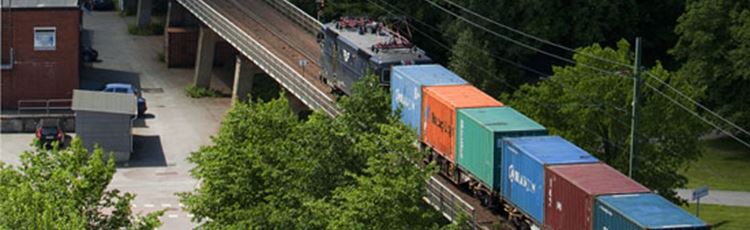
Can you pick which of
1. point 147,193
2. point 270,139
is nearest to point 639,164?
point 270,139

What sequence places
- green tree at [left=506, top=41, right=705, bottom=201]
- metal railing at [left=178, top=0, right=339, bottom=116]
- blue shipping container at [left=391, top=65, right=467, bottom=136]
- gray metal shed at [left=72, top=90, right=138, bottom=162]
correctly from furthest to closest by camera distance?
gray metal shed at [left=72, top=90, right=138, bottom=162] → metal railing at [left=178, top=0, right=339, bottom=116] → green tree at [left=506, top=41, right=705, bottom=201] → blue shipping container at [left=391, top=65, right=467, bottom=136]

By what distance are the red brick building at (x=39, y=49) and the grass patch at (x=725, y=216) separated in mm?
36244

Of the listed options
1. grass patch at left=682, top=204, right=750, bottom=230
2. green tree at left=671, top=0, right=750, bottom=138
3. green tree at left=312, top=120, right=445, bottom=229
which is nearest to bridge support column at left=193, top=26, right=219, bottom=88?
green tree at left=671, top=0, right=750, bottom=138

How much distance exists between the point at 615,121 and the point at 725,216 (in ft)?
39.7

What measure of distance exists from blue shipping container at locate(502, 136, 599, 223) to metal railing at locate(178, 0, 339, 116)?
16975mm

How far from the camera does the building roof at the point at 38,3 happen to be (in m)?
94.7

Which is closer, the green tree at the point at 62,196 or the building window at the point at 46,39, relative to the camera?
the green tree at the point at 62,196

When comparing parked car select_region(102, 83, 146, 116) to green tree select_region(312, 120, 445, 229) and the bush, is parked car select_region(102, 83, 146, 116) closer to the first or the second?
the bush

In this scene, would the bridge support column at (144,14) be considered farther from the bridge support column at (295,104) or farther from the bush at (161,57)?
the bridge support column at (295,104)

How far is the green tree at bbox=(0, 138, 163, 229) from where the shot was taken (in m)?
49.1

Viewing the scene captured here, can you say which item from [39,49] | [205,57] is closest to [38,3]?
[39,49]

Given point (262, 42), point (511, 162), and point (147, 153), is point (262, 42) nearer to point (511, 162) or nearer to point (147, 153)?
point (147, 153)

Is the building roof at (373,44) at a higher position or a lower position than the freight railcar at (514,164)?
higher

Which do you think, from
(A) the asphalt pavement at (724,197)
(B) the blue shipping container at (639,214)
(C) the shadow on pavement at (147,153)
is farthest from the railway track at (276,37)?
(B) the blue shipping container at (639,214)
